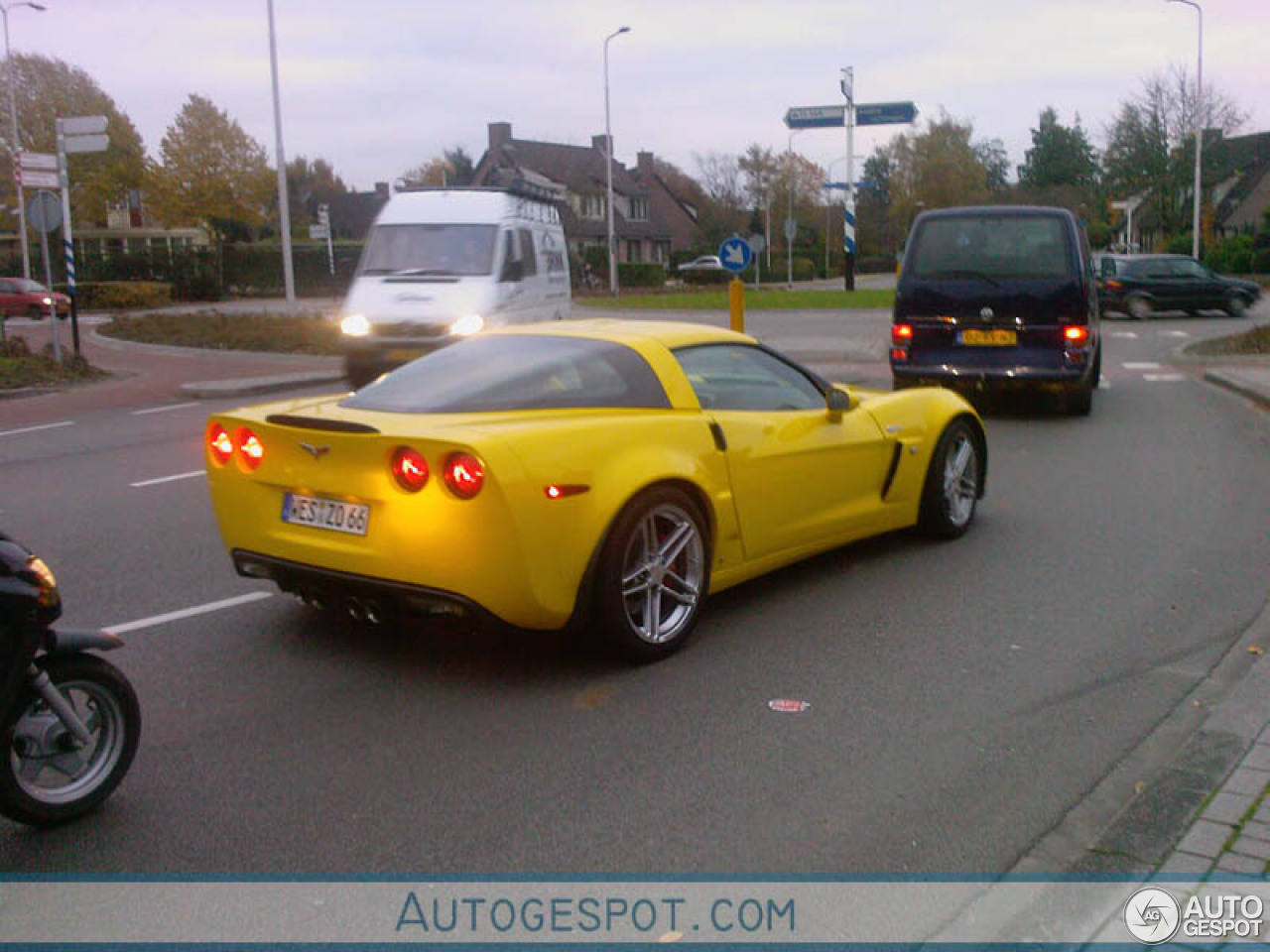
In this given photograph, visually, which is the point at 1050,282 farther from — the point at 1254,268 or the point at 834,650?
the point at 1254,268

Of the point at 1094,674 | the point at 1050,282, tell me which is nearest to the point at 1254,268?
the point at 1050,282

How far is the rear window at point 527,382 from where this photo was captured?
554 centimetres

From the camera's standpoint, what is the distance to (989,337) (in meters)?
13.1

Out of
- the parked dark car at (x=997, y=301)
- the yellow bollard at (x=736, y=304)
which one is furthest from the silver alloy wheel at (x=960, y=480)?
the yellow bollard at (x=736, y=304)

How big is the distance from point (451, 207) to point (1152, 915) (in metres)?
15.8

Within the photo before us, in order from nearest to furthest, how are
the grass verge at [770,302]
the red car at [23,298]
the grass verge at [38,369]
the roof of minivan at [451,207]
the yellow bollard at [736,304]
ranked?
the yellow bollard at [736,304] → the roof of minivan at [451,207] → the grass verge at [38,369] → the grass verge at [770,302] → the red car at [23,298]

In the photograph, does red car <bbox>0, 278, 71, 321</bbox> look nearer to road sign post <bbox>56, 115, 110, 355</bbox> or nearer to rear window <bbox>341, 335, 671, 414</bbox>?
road sign post <bbox>56, 115, 110, 355</bbox>

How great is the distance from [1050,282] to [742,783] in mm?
9905

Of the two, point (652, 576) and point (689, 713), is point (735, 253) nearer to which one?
point (652, 576)

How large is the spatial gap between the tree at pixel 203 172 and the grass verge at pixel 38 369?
46113 millimetres

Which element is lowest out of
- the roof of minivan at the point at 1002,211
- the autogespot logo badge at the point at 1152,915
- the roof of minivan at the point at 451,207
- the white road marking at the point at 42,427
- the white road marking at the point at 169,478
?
the autogespot logo badge at the point at 1152,915

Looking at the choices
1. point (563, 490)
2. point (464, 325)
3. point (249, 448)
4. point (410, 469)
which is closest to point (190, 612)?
point (249, 448)

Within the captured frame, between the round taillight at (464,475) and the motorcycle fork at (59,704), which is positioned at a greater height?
the round taillight at (464,475)

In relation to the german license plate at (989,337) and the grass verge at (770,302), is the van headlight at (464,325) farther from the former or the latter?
the grass verge at (770,302)
